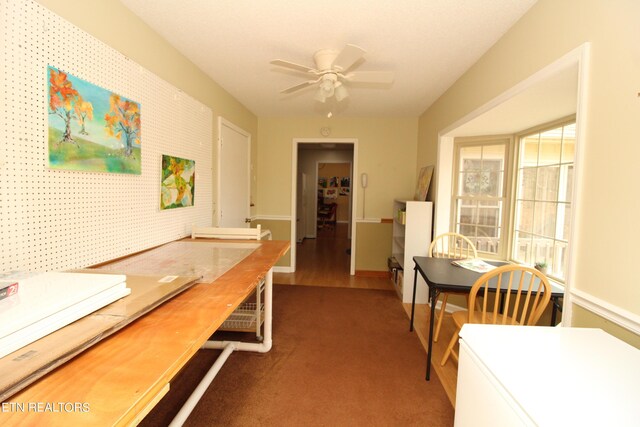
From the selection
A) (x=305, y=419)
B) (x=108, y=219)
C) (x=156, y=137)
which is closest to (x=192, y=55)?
(x=156, y=137)

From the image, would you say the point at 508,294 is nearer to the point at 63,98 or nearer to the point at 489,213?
the point at 489,213

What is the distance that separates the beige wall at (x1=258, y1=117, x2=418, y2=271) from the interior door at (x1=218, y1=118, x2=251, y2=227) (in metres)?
0.49

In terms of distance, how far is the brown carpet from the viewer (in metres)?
1.58

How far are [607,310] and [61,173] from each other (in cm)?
242

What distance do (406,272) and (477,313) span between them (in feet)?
4.13

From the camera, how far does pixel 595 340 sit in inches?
38.7

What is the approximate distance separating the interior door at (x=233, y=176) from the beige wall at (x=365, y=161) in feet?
1.60

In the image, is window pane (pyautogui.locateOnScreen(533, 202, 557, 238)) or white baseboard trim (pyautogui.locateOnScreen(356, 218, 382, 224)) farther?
white baseboard trim (pyautogui.locateOnScreen(356, 218, 382, 224))

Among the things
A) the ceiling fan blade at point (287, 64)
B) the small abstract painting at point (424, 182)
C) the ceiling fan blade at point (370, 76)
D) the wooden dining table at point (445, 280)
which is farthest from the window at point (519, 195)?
the ceiling fan blade at point (287, 64)

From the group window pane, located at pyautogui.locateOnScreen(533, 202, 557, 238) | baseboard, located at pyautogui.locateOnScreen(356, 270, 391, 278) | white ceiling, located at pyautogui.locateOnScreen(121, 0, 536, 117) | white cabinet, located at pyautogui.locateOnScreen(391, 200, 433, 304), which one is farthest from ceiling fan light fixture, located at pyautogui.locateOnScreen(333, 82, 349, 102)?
baseboard, located at pyautogui.locateOnScreen(356, 270, 391, 278)

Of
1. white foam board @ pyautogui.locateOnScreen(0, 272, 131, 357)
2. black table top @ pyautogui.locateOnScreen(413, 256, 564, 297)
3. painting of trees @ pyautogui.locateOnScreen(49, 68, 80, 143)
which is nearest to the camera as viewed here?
white foam board @ pyautogui.locateOnScreen(0, 272, 131, 357)

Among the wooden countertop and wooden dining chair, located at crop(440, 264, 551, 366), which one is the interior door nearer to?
the wooden countertop

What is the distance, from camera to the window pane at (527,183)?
8.29 ft

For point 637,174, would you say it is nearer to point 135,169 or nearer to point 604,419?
point 604,419
